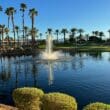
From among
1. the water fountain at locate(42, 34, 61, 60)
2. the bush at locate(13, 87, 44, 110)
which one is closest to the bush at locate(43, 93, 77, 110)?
the bush at locate(13, 87, 44, 110)

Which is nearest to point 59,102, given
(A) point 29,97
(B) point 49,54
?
(A) point 29,97

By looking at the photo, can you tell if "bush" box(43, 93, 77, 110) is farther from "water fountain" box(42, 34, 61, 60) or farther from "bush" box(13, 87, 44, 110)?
"water fountain" box(42, 34, 61, 60)

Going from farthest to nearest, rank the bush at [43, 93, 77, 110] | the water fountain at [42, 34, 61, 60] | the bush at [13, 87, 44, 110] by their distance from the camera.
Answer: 1. the water fountain at [42, 34, 61, 60]
2. the bush at [13, 87, 44, 110]
3. the bush at [43, 93, 77, 110]

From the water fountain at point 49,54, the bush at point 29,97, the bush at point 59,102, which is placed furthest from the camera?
the water fountain at point 49,54

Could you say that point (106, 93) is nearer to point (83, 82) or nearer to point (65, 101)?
point (83, 82)

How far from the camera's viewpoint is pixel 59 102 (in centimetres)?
1010

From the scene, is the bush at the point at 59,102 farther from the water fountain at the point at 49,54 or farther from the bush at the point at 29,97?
the water fountain at the point at 49,54

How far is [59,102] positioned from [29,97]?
1984 millimetres

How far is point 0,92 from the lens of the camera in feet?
92.3

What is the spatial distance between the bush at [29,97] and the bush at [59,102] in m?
1.01

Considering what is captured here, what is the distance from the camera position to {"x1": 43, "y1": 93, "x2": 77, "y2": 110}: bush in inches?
395

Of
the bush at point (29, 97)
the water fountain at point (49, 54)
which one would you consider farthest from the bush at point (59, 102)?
the water fountain at point (49, 54)

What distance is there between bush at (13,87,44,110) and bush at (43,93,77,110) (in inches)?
39.7

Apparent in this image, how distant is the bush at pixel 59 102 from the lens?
10.0 metres
